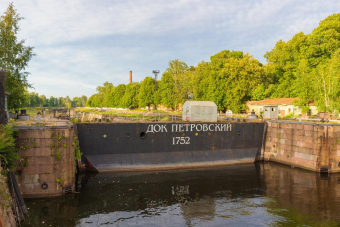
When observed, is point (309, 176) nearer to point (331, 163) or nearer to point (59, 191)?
point (331, 163)

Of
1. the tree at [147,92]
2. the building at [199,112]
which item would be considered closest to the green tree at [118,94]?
the tree at [147,92]

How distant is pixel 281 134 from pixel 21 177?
27277 mm

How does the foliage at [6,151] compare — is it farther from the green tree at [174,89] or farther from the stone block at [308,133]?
the green tree at [174,89]

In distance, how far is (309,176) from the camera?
25.9 m

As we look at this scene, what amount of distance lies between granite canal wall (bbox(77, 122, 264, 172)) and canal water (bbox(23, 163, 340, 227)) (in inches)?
67.5

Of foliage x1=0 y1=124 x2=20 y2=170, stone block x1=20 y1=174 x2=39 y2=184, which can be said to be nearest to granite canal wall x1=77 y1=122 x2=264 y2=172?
stone block x1=20 y1=174 x2=39 y2=184

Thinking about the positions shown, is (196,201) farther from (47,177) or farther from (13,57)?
(13,57)

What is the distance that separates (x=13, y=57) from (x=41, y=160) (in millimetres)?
23869

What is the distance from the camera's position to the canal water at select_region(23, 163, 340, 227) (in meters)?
15.8

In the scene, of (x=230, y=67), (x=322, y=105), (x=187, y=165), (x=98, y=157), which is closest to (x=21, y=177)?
(x=98, y=157)

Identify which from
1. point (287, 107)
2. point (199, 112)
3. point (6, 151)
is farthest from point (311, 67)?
point (6, 151)

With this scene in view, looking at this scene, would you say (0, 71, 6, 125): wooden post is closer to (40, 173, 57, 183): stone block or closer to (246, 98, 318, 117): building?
(40, 173, 57, 183): stone block

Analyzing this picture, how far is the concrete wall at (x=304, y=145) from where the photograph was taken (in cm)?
2684

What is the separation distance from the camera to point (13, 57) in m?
35.3
